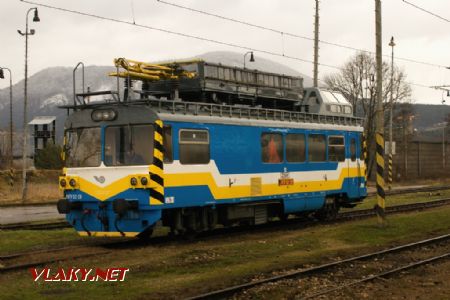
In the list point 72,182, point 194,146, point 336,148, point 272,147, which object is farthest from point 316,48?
point 72,182

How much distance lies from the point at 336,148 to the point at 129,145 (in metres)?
8.15

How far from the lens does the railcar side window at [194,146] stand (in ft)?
49.9

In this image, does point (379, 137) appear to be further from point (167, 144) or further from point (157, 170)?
point (157, 170)

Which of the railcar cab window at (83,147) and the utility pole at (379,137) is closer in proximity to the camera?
the railcar cab window at (83,147)

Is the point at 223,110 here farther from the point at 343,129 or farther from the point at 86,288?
the point at 86,288

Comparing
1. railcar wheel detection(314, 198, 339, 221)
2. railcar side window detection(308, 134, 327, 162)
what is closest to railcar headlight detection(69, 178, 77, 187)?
railcar side window detection(308, 134, 327, 162)

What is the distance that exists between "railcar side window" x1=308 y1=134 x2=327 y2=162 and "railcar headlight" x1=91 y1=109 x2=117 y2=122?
260 inches

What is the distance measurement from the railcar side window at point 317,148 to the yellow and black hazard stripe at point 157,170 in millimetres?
6297

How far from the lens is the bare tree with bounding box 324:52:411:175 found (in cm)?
5853

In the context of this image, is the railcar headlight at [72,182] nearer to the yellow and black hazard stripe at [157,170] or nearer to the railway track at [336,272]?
the yellow and black hazard stripe at [157,170]

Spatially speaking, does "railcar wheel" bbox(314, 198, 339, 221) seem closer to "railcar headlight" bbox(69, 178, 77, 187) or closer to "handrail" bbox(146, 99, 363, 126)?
"handrail" bbox(146, 99, 363, 126)

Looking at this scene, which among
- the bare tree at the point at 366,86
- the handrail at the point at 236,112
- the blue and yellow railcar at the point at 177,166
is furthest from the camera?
the bare tree at the point at 366,86

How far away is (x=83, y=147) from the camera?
15.8 m

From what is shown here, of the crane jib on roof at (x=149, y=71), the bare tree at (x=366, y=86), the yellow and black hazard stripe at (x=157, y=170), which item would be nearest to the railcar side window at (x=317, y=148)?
the crane jib on roof at (x=149, y=71)
